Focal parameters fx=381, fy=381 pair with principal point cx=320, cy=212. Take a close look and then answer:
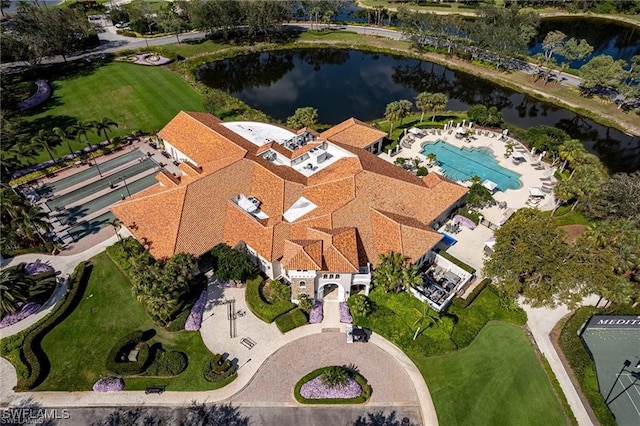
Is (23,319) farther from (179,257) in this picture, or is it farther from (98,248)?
(179,257)

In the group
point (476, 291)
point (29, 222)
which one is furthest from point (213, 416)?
point (29, 222)

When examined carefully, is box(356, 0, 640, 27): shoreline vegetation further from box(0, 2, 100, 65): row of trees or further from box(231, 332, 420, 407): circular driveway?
box(231, 332, 420, 407): circular driveway

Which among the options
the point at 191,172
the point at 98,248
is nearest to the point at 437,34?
the point at 191,172

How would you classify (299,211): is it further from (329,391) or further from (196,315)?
(329,391)

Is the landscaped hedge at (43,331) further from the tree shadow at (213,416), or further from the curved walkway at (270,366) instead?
the tree shadow at (213,416)

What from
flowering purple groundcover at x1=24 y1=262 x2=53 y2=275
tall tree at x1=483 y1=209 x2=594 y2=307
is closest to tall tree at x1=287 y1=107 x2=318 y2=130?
tall tree at x1=483 y1=209 x2=594 y2=307

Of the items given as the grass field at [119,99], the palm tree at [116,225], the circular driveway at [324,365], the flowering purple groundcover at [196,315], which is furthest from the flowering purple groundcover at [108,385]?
the grass field at [119,99]

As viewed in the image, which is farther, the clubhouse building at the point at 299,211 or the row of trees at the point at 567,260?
the clubhouse building at the point at 299,211
